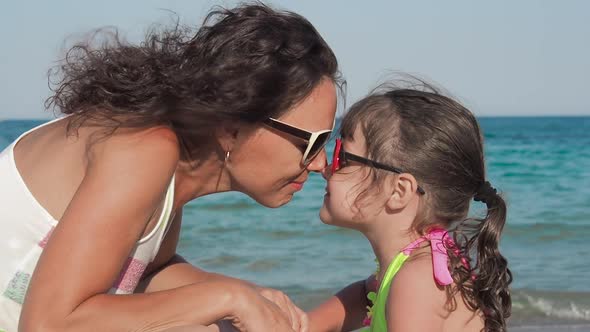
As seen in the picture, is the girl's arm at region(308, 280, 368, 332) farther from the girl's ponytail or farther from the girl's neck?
the girl's ponytail

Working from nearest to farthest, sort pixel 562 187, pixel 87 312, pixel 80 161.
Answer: pixel 87 312
pixel 80 161
pixel 562 187

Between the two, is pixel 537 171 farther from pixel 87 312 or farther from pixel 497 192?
pixel 87 312

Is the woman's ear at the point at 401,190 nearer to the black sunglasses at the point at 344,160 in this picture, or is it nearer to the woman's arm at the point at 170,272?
the black sunglasses at the point at 344,160

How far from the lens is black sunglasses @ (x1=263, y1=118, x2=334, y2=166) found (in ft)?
9.54

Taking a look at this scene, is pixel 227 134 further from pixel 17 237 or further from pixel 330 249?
pixel 330 249

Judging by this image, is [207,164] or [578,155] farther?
[578,155]

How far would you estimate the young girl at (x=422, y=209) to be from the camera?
9.46 ft

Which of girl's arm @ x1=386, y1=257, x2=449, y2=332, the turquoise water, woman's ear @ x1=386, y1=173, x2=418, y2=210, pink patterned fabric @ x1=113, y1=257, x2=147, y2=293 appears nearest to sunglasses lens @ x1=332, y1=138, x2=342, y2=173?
woman's ear @ x1=386, y1=173, x2=418, y2=210

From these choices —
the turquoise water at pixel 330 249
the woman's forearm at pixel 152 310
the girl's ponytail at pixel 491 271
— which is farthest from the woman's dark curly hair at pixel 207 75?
the turquoise water at pixel 330 249

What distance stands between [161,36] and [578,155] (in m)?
20.5

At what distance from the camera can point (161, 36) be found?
3037mm

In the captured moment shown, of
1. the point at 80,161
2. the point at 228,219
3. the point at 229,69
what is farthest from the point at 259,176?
the point at 228,219

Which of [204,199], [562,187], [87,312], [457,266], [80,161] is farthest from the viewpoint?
[562,187]

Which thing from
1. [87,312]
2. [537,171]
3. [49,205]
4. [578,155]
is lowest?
[578,155]
